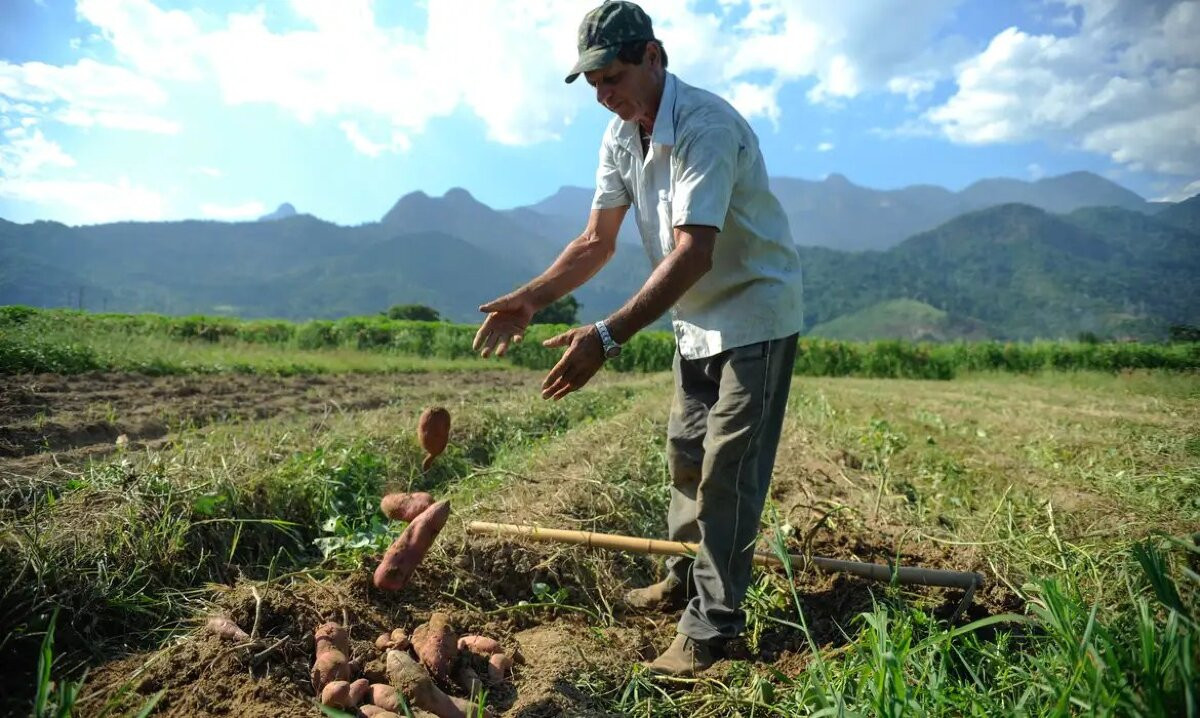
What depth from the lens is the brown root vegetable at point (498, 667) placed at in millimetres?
2059

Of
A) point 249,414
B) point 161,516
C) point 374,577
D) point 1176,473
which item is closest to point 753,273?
point 374,577

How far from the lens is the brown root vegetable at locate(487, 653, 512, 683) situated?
Result: 2.06 m

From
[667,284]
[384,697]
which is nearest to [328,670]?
[384,697]

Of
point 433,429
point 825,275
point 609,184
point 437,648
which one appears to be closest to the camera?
point 437,648

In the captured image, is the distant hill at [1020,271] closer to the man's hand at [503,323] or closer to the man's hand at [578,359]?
the man's hand at [503,323]

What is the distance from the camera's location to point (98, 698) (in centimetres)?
174

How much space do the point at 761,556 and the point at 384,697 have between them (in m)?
1.42

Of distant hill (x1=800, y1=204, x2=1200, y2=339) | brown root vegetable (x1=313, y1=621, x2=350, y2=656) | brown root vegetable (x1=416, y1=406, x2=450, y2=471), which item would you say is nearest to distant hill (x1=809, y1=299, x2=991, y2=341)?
distant hill (x1=800, y1=204, x2=1200, y2=339)

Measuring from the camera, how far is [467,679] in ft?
6.54

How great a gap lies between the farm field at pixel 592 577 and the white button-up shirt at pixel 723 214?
680 mm

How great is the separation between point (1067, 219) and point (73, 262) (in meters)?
227

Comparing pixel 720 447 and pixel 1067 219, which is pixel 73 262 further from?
pixel 1067 219

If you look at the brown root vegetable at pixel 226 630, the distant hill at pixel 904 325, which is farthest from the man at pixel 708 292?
the distant hill at pixel 904 325

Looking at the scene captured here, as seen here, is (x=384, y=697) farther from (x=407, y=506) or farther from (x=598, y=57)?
(x=598, y=57)
